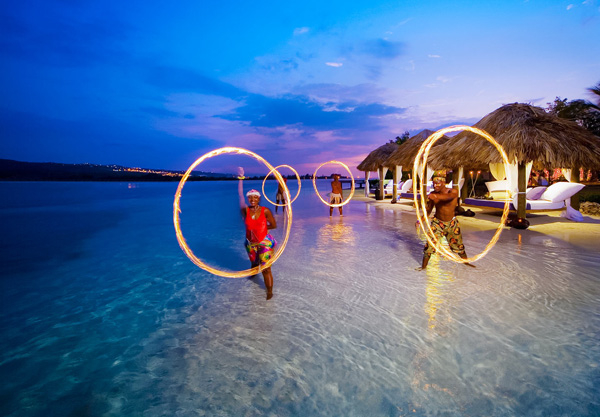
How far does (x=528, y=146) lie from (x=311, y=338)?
1213 centimetres

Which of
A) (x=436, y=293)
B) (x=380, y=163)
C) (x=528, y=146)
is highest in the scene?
(x=380, y=163)

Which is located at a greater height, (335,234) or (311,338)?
(335,234)

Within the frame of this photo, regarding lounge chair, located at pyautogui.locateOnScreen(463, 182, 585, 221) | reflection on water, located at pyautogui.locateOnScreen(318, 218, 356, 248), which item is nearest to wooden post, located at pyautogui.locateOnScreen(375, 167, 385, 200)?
reflection on water, located at pyautogui.locateOnScreen(318, 218, 356, 248)

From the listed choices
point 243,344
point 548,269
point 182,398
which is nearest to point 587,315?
point 548,269

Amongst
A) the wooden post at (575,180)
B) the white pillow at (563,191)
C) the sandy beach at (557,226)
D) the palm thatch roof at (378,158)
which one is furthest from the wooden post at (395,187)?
the wooden post at (575,180)

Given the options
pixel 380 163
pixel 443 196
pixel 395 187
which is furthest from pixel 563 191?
pixel 380 163

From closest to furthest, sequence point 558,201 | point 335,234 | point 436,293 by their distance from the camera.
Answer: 1. point 436,293
2. point 335,234
3. point 558,201

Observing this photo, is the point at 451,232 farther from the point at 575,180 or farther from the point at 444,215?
the point at 575,180

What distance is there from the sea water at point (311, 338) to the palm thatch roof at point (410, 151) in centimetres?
1463

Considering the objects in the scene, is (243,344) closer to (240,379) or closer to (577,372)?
(240,379)

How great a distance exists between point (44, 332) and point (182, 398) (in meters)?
3.22

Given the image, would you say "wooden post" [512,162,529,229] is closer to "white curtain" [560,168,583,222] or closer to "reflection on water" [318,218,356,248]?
"white curtain" [560,168,583,222]

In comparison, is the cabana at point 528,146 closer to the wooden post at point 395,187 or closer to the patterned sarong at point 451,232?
the patterned sarong at point 451,232

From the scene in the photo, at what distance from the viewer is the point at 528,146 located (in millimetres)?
12125
